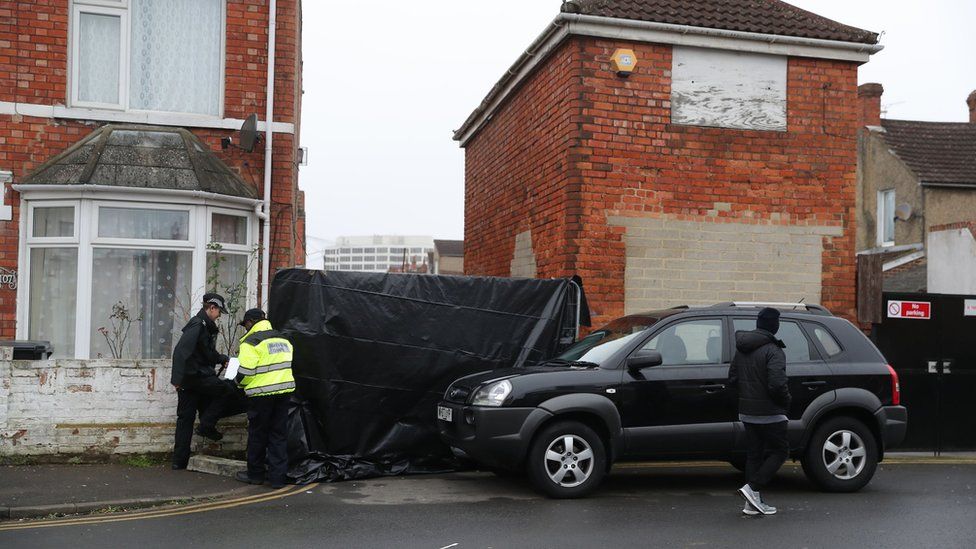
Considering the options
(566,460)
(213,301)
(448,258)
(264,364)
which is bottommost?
(566,460)

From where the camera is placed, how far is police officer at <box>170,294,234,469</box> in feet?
31.7

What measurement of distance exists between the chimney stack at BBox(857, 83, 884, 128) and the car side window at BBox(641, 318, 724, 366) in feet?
66.7

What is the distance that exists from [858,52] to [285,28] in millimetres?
7919

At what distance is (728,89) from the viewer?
12922 millimetres

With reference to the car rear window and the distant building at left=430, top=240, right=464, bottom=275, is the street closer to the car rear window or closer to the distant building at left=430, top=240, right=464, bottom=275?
the car rear window

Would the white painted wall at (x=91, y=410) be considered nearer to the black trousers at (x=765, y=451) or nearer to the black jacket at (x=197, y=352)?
the black jacket at (x=197, y=352)

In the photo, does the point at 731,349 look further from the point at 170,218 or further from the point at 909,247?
the point at 909,247

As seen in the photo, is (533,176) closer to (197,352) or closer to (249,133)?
(249,133)

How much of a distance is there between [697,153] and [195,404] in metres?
7.23

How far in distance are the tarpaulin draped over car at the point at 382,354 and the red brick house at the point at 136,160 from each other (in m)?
2.86

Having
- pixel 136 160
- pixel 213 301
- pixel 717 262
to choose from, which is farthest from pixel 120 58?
pixel 717 262

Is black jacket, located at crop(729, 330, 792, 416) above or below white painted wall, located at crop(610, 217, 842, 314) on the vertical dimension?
below

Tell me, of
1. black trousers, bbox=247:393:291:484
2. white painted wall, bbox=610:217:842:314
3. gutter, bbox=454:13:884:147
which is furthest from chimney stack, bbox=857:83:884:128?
black trousers, bbox=247:393:291:484

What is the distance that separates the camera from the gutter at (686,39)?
40.3 feet
